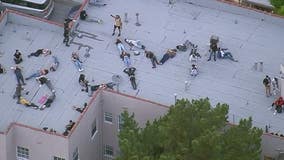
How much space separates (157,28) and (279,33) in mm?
10116

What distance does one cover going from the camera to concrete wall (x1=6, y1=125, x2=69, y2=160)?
65356 millimetres

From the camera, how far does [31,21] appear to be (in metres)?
76.1

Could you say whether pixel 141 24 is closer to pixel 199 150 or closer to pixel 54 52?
pixel 54 52

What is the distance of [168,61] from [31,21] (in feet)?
39.5

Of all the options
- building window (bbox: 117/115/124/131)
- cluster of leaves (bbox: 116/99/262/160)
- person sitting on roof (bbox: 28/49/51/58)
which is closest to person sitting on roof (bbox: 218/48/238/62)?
building window (bbox: 117/115/124/131)

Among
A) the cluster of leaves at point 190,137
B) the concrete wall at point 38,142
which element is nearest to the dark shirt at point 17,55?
the concrete wall at point 38,142

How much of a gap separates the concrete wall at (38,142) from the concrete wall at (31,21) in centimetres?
1260

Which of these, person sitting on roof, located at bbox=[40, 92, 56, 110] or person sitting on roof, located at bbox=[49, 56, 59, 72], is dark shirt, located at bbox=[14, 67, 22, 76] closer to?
person sitting on roof, located at bbox=[49, 56, 59, 72]

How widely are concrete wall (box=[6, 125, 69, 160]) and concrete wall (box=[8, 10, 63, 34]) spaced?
1260 centimetres

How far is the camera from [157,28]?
7638 cm

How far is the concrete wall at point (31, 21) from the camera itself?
7562 cm

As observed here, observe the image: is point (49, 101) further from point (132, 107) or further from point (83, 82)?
point (132, 107)

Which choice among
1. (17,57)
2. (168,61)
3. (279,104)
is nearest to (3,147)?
(17,57)

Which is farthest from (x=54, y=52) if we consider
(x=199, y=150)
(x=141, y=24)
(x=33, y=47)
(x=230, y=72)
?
(x=199, y=150)
